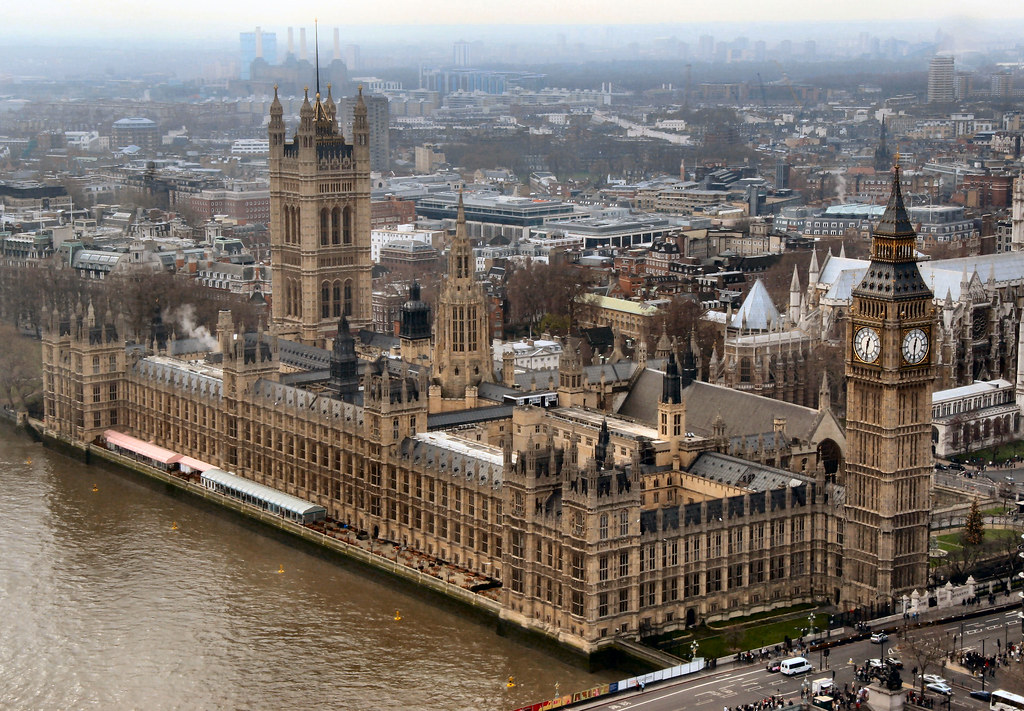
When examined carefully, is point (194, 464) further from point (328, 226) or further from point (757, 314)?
point (757, 314)

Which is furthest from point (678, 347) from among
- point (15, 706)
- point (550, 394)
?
point (15, 706)

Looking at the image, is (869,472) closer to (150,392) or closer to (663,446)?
(663,446)

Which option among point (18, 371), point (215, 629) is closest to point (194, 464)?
point (215, 629)

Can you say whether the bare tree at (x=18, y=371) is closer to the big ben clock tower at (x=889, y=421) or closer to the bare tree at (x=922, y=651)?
the big ben clock tower at (x=889, y=421)

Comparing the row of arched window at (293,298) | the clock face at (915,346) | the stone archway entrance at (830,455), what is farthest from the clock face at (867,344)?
the row of arched window at (293,298)

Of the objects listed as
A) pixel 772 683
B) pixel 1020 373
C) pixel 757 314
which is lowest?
pixel 772 683

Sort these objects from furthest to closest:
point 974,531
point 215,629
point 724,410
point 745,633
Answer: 1. point 724,410
2. point 974,531
3. point 215,629
4. point 745,633
